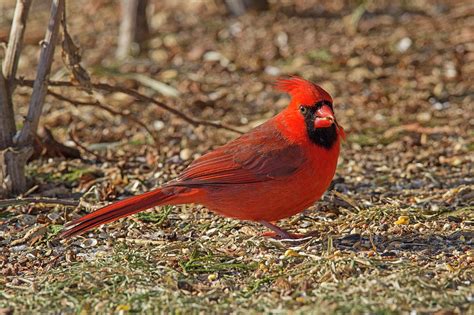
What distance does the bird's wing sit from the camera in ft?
13.5

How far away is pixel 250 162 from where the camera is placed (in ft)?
13.8

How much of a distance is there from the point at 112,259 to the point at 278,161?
33.8 inches

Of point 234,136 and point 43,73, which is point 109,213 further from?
point 234,136

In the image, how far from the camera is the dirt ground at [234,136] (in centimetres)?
356

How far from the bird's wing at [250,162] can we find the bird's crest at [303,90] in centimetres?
19

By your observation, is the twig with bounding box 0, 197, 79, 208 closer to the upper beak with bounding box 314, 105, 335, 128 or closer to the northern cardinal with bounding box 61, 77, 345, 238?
the northern cardinal with bounding box 61, 77, 345, 238

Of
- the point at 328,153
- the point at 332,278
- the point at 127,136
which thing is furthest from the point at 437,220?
the point at 127,136

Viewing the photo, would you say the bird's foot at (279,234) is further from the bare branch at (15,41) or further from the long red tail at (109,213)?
the bare branch at (15,41)

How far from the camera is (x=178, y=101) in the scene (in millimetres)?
6680

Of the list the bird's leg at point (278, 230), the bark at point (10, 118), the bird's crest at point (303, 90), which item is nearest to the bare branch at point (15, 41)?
the bark at point (10, 118)

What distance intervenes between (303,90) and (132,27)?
356 cm

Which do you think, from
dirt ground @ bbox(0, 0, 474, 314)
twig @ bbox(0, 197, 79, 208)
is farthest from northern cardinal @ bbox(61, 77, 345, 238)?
twig @ bbox(0, 197, 79, 208)

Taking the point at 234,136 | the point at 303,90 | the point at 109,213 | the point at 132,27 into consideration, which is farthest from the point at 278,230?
the point at 132,27

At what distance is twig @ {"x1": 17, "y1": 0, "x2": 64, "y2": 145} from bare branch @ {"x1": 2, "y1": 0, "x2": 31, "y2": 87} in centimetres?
13
